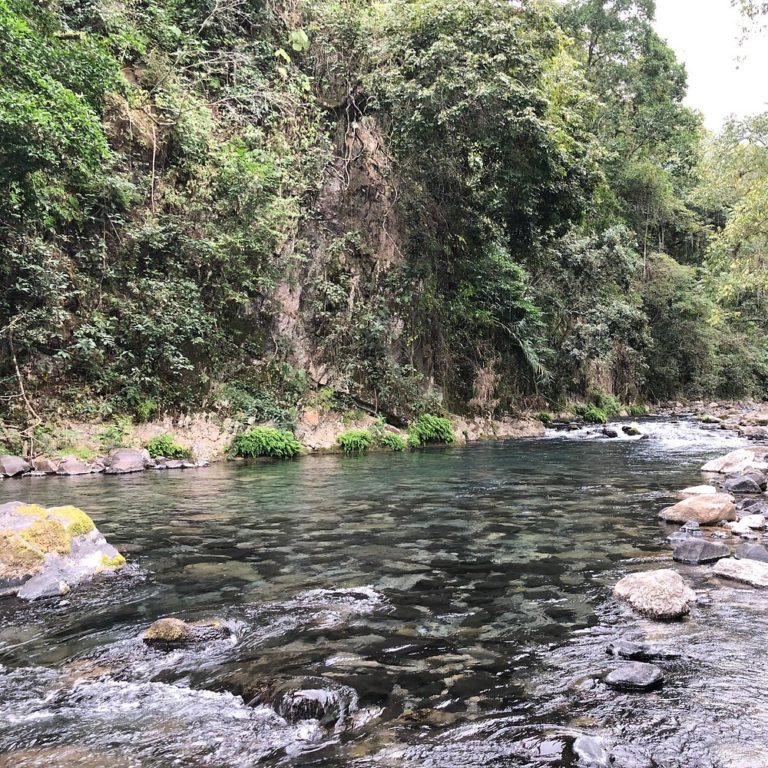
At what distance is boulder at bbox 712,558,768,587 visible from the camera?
476 cm

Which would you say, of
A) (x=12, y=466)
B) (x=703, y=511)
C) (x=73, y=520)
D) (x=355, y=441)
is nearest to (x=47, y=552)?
(x=73, y=520)

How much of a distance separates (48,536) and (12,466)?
7375mm

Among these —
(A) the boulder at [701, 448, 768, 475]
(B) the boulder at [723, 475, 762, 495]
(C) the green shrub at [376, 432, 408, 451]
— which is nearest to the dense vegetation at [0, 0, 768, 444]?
(C) the green shrub at [376, 432, 408, 451]

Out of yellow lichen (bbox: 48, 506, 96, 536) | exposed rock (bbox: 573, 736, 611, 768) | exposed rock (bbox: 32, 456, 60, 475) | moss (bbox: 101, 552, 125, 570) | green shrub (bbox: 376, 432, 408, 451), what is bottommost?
green shrub (bbox: 376, 432, 408, 451)

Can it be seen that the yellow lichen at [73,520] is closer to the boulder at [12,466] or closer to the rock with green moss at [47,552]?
the rock with green moss at [47,552]

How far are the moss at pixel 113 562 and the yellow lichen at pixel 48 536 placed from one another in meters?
0.30

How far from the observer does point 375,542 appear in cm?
631

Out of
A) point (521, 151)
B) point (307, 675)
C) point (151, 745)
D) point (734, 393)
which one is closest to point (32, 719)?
point (151, 745)

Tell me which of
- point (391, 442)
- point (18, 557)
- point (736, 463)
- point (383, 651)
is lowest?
point (391, 442)

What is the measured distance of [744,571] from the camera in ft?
16.1

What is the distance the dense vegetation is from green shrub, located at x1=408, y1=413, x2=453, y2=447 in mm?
664

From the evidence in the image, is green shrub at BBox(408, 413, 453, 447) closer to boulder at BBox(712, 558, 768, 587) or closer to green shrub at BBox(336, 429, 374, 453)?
green shrub at BBox(336, 429, 374, 453)

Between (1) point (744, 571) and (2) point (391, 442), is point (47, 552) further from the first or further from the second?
(2) point (391, 442)

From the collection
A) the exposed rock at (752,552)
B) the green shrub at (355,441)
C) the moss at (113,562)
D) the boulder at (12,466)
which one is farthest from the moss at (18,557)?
the green shrub at (355,441)
